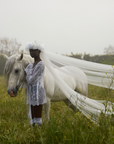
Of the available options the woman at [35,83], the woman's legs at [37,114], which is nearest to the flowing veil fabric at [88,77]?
the woman at [35,83]

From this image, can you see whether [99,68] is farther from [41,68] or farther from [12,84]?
[12,84]

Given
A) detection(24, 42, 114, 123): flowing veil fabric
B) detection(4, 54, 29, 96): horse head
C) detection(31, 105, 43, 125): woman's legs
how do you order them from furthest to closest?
detection(24, 42, 114, 123): flowing veil fabric
detection(31, 105, 43, 125): woman's legs
detection(4, 54, 29, 96): horse head

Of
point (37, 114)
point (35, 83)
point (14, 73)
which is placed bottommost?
point (37, 114)

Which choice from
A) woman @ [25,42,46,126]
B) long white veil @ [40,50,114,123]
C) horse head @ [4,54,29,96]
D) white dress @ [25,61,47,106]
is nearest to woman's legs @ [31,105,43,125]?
woman @ [25,42,46,126]

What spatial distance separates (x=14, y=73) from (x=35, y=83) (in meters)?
0.42

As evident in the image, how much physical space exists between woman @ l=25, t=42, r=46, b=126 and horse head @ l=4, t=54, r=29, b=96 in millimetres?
126

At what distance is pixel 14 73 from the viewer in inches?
85.4

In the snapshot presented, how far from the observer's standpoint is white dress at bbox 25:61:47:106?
2182mm

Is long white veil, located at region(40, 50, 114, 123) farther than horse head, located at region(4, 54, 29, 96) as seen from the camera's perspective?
Yes

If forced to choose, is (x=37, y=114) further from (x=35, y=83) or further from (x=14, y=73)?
(x=14, y=73)

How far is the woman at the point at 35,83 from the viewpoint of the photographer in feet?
7.18

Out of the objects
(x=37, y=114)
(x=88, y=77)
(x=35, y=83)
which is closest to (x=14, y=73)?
(x=35, y=83)

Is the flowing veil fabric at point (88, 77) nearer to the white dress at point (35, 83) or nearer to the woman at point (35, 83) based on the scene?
the woman at point (35, 83)

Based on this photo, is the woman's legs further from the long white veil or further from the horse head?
the long white veil
